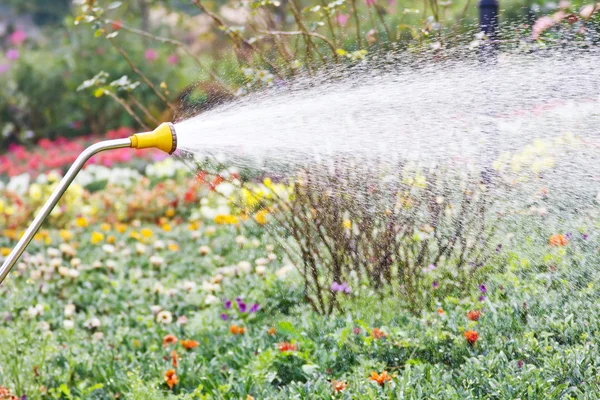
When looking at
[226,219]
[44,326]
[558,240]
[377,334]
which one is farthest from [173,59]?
[377,334]

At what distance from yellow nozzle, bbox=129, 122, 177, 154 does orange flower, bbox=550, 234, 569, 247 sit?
1.69 meters

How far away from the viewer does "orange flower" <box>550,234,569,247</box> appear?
111 inches

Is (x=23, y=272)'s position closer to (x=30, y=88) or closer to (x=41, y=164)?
(x=41, y=164)

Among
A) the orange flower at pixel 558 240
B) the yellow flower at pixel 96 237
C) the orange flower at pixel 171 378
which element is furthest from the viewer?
the yellow flower at pixel 96 237

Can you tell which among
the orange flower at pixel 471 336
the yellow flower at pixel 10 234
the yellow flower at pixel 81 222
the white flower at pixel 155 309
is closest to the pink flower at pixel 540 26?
the orange flower at pixel 471 336

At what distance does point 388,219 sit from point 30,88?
902 centimetres

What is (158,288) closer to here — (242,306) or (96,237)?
(242,306)

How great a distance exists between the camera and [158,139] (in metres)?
1.80

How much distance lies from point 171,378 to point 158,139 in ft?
3.56

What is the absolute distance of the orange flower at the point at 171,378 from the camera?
2505mm

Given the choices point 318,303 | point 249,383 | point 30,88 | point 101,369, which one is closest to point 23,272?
point 101,369

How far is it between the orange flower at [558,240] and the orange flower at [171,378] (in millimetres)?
1547

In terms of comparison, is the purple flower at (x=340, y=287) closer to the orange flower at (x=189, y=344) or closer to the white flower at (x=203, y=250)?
the orange flower at (x=189, y=344)

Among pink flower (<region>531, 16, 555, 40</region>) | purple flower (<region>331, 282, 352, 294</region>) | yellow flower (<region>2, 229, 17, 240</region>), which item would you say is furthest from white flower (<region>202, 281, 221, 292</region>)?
yellow flower (<region>2, 229, 17, 240</region>)
